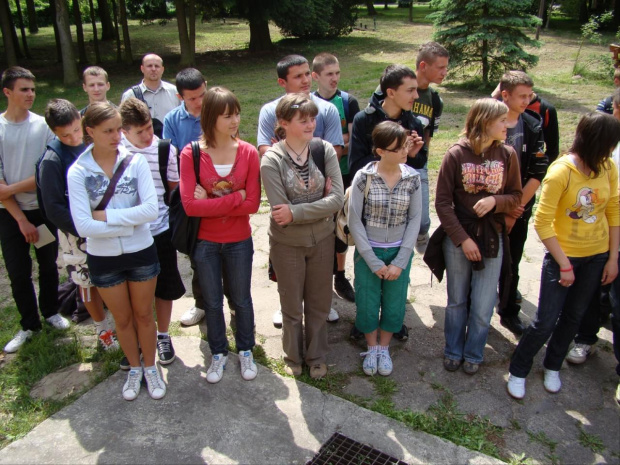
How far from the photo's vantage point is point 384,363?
3.63 m

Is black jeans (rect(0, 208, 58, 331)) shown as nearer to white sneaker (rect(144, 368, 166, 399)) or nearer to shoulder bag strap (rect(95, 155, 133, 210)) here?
shoulder bag strap (rect(95, 155, 133, 210))

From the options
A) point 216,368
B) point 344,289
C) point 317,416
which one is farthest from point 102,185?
point 344,289

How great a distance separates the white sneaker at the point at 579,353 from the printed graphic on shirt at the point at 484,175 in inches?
53.8

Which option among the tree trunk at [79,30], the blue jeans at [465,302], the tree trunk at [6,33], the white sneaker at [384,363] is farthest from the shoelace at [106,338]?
the tree trunk at [79,30]

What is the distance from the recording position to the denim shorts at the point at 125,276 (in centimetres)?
310

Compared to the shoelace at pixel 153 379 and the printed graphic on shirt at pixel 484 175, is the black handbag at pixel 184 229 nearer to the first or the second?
the shoelace at pixel 153 379

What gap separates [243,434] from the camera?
3.06 metres

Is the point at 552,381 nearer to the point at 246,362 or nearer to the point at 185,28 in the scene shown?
the point at 246,362

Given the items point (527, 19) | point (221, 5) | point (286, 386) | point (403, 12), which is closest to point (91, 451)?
point (286, 386)

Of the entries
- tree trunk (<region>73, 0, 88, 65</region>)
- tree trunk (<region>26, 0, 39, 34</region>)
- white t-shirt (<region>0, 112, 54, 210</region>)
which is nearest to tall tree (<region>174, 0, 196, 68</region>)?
tree trunk (<region>73, 0, 88, 65</region>)

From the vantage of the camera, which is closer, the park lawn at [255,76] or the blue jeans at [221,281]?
the blue jeans at [221,281]

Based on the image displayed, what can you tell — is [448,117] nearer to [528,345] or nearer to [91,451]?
[528,345]

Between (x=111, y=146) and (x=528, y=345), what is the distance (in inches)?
114

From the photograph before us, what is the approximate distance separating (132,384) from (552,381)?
109 inches
